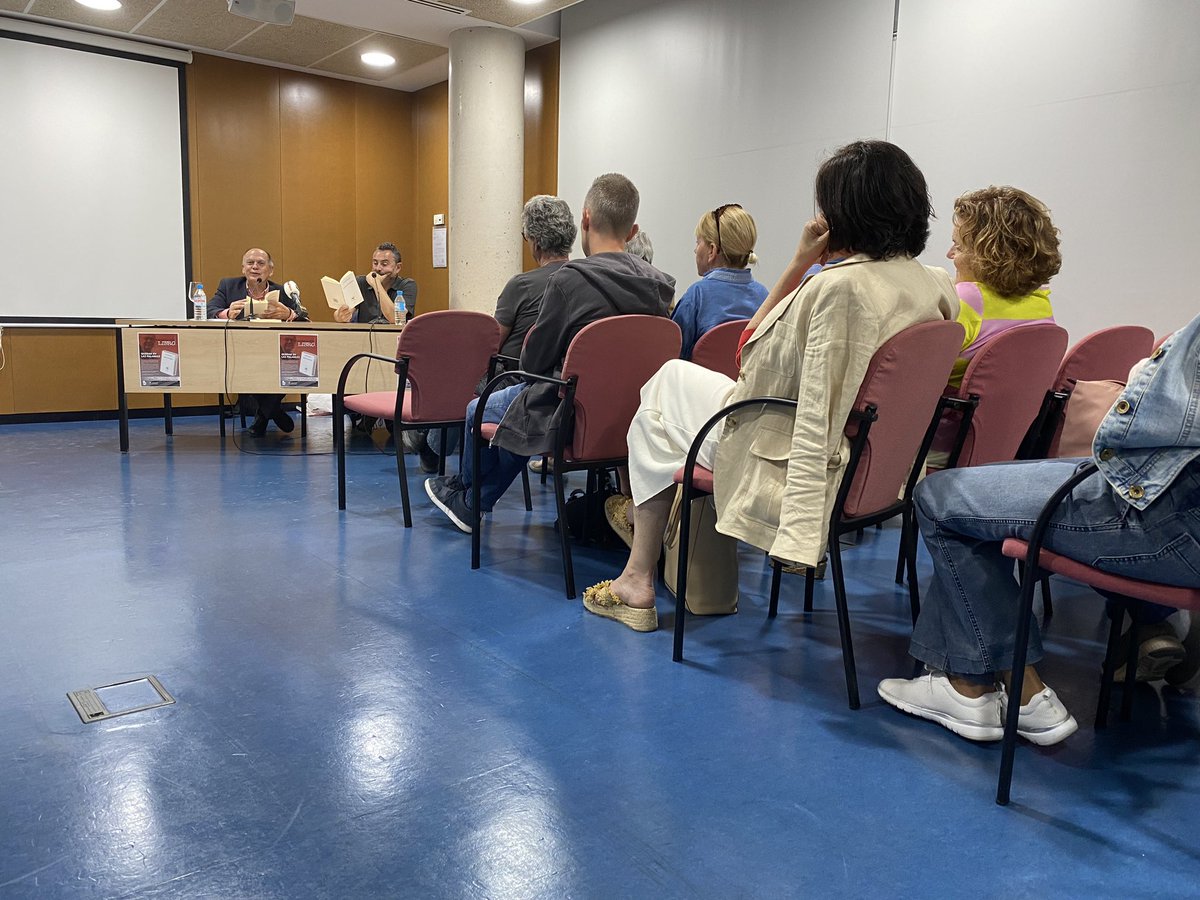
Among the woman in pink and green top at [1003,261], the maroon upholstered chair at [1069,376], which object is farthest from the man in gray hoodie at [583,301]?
the maroon upholstered chair at [1069,376]

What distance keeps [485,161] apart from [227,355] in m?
2.35

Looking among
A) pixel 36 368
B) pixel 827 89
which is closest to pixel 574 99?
pixel 827 89

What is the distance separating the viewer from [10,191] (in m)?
6.24

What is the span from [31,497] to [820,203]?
3.59 meters

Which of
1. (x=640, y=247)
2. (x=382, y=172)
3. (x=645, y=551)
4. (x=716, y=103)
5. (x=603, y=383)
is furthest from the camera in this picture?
(x=382, y=172)

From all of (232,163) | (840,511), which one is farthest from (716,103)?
(840,511)

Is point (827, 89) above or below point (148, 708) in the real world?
above

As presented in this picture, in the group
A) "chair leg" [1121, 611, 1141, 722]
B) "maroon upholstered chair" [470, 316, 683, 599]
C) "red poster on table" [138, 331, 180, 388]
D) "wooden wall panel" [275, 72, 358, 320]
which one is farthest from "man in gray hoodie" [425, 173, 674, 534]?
"wooden wall panel" [275, 72, 358, 320]

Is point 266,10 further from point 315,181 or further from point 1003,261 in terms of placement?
point 1003,261

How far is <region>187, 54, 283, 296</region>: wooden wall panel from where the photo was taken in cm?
698

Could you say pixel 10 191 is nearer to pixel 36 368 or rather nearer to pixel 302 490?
pixel 36 368

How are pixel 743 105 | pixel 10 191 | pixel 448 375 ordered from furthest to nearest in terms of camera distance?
pixel 10 191 < pixel 743 105 < pixel 448 375

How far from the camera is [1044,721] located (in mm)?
1774

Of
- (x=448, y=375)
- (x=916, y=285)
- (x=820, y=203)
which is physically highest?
(x=820, y=203)
